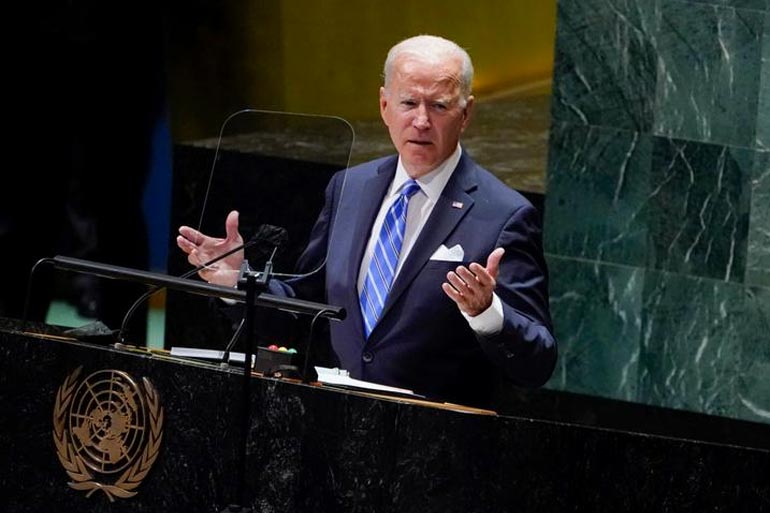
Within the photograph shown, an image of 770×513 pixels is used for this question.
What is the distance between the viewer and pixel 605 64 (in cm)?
626

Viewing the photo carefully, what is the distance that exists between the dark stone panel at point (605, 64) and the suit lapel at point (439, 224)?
90.4 inches

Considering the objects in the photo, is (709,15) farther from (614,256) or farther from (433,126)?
(433,126)

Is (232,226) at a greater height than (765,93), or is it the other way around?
(765,93)

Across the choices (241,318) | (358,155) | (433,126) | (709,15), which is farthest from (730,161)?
(241,318)

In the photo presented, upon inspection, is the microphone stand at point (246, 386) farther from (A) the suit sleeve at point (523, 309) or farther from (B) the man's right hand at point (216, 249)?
(A) the suit sleeve at point (523, 309)

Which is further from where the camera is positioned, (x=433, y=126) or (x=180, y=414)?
(x=433, y=126)

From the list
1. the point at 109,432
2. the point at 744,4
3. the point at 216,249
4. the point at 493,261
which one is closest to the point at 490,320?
the point at 493,261

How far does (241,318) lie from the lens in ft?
12.5

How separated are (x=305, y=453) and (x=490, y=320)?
1.99ft

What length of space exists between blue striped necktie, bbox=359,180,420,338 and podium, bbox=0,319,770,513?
2.43 ft

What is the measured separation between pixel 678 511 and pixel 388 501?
561 millimetres

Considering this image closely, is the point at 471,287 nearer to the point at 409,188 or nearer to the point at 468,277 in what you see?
the point at 468,277

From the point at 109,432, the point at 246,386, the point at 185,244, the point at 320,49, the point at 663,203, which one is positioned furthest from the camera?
the point at 320,49

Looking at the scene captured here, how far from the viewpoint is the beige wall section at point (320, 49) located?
20.8 ft
